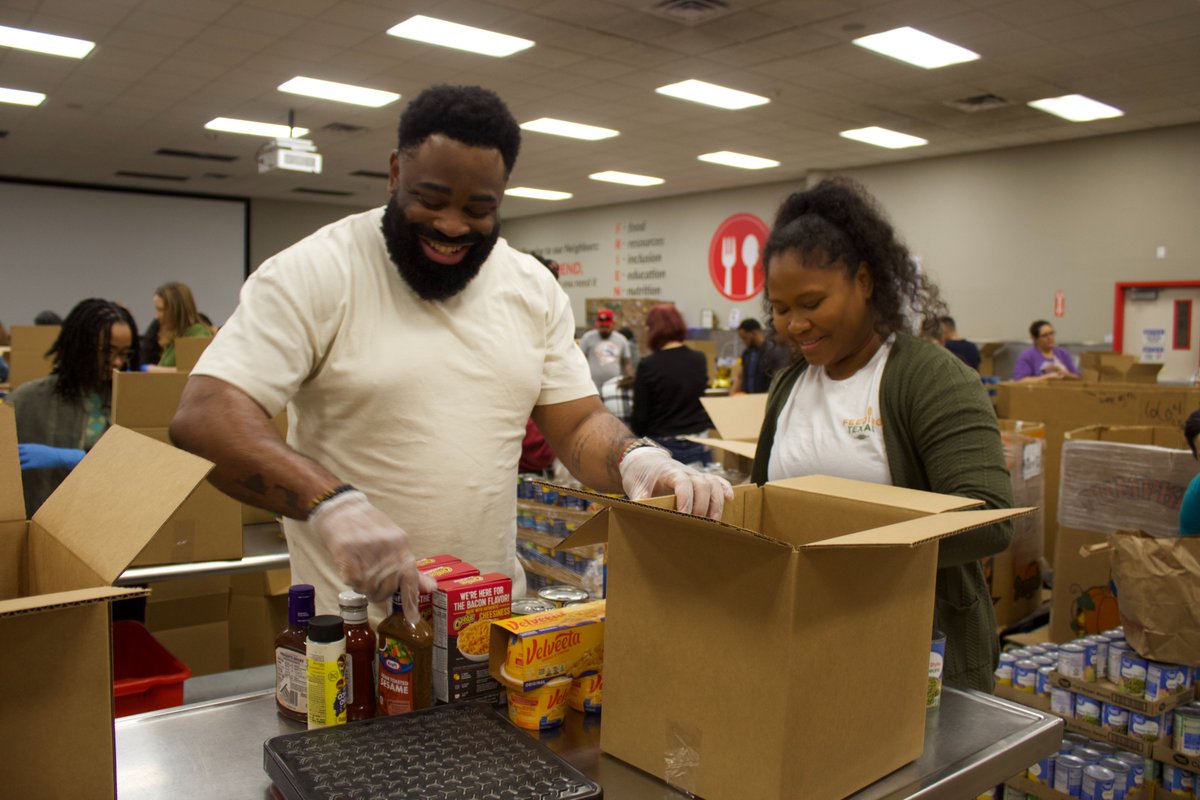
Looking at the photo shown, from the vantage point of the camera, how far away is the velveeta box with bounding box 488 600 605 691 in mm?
1116

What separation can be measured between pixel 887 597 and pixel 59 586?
89 cm

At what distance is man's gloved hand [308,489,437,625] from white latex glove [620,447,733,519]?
352 mm

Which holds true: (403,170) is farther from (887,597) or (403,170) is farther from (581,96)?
(581,96)

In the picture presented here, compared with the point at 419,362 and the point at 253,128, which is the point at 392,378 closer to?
the point at 419,362

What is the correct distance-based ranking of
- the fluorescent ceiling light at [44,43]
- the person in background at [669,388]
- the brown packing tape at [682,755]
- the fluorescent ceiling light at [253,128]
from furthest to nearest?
1. the fluorescent ceiling light at [253,128]
2. the fluorescent ceiling light at [44,43]
3. the person in background at [669,388]
4. the brown packing tape at [682,755]

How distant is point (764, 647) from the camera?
2.96 ft

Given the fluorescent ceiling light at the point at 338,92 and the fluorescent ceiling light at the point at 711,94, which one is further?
the fluorescent ceiling light at the point at 338,92

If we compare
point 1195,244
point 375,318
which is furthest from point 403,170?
point 1195,244

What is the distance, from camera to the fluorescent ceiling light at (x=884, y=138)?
8828 mm

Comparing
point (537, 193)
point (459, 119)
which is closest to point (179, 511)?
point (459, 119)

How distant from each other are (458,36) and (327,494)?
5.69m

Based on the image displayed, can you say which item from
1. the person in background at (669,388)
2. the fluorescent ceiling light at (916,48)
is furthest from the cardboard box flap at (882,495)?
the fluorescent ceiling light at (916,48)

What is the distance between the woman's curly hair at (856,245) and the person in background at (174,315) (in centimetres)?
430

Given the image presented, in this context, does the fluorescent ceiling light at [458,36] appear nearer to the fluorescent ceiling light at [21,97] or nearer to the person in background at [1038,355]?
the fluorescent ceiling light at [21,97]
